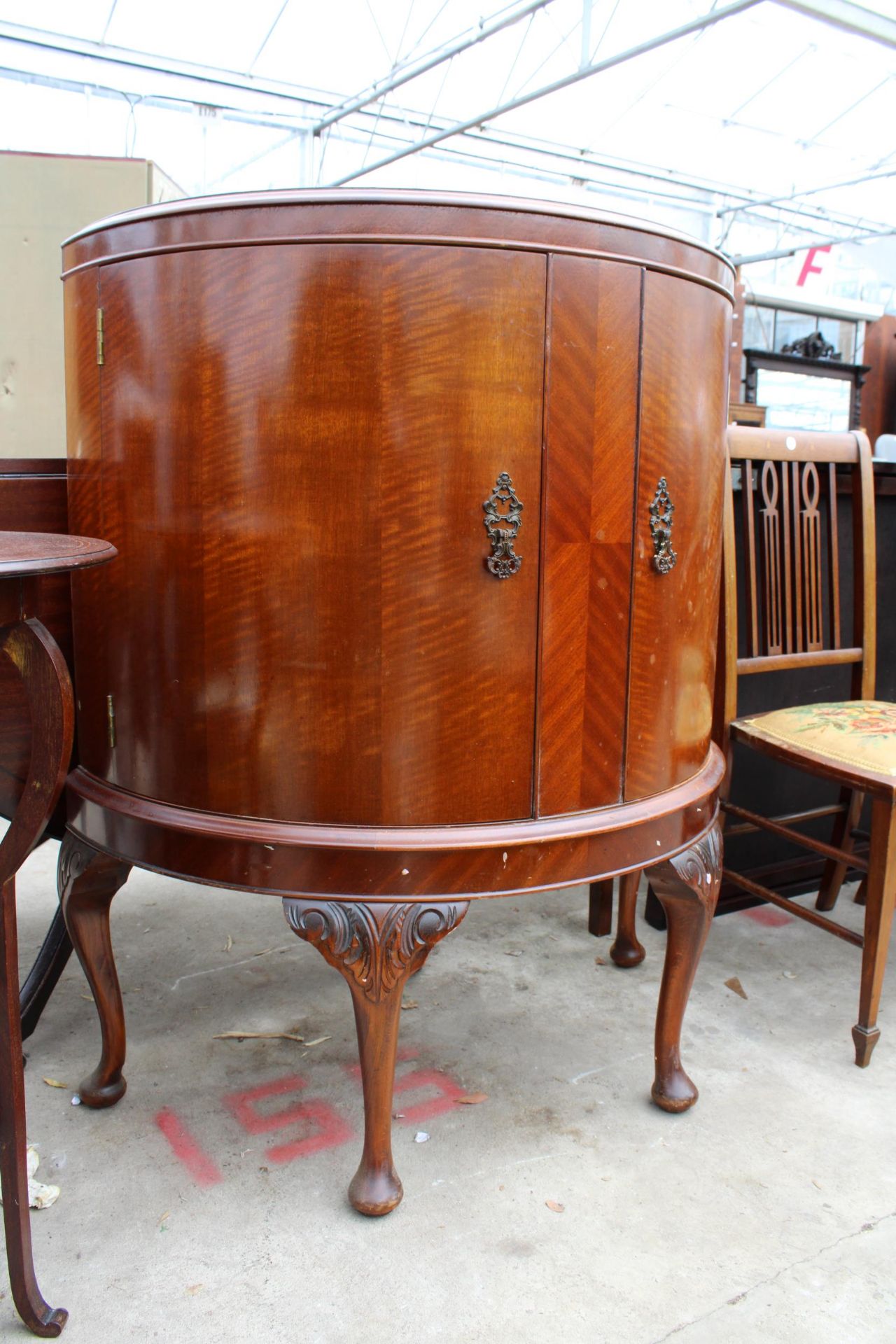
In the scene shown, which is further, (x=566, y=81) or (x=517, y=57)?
(x=517, y=57)

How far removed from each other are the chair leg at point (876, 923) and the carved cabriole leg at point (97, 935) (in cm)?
135

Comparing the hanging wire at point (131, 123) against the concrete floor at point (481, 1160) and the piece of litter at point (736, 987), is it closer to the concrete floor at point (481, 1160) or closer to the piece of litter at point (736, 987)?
the concrete floor at point (481, 1160)

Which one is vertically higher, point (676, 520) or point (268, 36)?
point (268, 36)

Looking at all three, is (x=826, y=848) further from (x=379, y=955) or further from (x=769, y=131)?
(x=769, y=131)

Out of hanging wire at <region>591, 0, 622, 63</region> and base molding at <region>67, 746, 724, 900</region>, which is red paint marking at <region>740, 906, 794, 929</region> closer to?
base molding at <region>67, 746, 724, 900</region>

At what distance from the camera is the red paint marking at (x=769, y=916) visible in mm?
2623

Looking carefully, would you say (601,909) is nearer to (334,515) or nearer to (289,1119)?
(289,1119)

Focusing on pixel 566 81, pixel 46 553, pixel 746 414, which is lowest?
pixel 46 553

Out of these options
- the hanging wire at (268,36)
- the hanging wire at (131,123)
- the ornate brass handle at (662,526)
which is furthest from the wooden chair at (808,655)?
the hanging wire at (131,123)

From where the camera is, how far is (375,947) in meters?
1.39

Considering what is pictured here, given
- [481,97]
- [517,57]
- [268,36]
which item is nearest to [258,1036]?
[268,36]

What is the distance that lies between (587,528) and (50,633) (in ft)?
2.59

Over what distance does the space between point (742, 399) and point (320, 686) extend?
5.54 metres

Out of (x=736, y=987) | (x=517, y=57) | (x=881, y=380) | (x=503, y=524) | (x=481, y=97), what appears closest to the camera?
(x=503, y=524)
